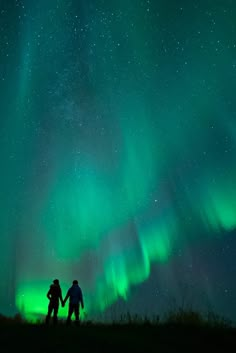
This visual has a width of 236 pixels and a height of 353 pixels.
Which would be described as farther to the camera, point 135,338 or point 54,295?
point 54,295

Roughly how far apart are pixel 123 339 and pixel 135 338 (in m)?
0.58

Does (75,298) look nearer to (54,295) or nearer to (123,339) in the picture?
(54,295)

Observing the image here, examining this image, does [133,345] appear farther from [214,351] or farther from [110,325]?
[110,325]

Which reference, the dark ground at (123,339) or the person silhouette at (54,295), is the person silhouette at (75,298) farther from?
the dark ground at (123,339)

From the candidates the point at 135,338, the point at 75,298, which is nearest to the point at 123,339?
the point at 135,338

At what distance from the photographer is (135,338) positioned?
12.7m

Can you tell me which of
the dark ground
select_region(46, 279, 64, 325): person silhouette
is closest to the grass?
the dark ground

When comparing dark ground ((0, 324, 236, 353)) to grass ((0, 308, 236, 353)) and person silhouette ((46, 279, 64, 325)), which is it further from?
person silhouette ((46, 279, 64, 325))

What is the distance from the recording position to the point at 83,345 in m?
11.0

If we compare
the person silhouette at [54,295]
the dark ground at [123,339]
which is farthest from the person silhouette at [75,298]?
the dark ground at [123,339]

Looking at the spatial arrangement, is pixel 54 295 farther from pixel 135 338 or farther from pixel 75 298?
pixel 135 338

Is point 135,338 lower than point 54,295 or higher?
lower

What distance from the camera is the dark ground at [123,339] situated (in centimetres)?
1067

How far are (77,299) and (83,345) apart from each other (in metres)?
7.19
